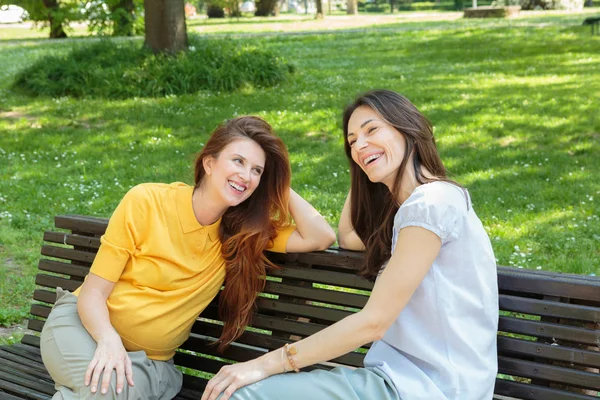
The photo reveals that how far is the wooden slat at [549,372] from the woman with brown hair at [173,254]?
87 cm

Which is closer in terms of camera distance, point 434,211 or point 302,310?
point 434,211

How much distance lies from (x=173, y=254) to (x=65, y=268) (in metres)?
1.08

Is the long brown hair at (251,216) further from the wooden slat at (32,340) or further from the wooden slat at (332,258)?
the wooden slat at (32,340)

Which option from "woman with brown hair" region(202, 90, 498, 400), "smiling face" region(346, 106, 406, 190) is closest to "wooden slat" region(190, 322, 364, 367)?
"woman with brown hair" region(202, 90, 498, 400)

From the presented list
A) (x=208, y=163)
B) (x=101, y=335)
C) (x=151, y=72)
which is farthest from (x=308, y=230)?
(x=151, y=72)

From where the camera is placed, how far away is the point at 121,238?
10.7 ft

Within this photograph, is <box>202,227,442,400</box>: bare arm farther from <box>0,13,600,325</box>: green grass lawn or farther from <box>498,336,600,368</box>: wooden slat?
<box>0,13,600,325</box>: green grass lawn

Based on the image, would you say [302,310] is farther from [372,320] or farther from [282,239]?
[372,320]

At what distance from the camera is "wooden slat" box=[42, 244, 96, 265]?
13.2ft

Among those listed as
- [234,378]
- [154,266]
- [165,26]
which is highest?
[165,26]

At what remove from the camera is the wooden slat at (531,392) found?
2.90m

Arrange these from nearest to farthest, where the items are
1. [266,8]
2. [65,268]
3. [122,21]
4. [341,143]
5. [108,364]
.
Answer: [108,364] < [65,268] < [341,143] < [122,21] < [266,8]

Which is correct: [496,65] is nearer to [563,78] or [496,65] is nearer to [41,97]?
[563,78]

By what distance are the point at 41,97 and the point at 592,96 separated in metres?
8.62
